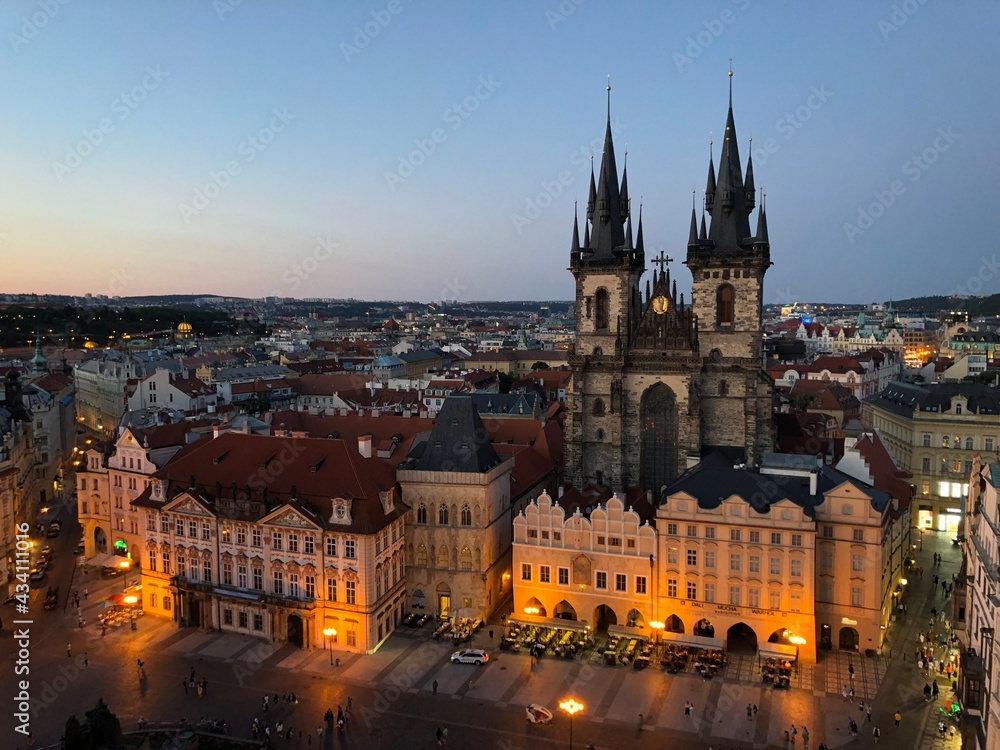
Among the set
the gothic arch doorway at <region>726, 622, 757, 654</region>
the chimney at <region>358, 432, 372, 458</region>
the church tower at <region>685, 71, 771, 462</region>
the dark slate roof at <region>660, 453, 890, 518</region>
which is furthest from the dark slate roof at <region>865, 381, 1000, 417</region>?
the chimney at <region>358, 432, 372, 458</region>

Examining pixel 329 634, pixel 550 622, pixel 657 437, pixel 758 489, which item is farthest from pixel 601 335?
pixel 329 634

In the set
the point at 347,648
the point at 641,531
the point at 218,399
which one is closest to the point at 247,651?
the point at 347,648

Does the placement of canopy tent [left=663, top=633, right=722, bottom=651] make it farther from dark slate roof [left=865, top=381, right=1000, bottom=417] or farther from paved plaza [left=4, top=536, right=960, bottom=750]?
dark slate roof [left=865, top=381, right=1000, bottom=417]

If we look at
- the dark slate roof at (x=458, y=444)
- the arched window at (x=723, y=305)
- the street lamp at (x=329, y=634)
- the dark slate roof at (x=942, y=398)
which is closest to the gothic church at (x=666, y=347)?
the arched window at (x=723, y=305)

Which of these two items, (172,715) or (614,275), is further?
(614,275)

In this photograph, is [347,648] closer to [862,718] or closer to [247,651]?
[247,651]

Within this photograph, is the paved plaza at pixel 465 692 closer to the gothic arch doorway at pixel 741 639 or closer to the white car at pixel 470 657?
the white car at pixel 470 657
